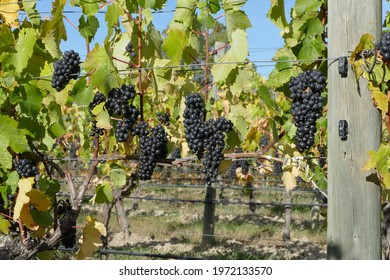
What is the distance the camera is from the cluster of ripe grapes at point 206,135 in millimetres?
3191

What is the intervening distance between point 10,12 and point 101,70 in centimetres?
92

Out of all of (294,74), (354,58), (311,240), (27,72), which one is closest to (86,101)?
(27,72)

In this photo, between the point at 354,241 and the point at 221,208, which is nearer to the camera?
the point at 354,241

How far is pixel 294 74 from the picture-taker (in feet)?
10.8

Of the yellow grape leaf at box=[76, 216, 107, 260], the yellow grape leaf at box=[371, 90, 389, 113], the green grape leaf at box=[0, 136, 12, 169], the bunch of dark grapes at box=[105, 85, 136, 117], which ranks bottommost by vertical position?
the yellow grape leaf at box=[76, 216, 107, 260]

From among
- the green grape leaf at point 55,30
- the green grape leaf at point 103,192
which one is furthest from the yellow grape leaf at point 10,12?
the green grape leaf at point 103,192

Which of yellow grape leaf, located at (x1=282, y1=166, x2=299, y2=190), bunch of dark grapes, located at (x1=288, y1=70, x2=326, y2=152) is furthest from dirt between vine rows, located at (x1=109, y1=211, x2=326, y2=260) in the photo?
bunch of dark grapes, located at (x1=288, y1=70, x2=326, y2=152)

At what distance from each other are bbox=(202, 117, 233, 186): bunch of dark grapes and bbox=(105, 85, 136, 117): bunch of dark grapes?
459 mm

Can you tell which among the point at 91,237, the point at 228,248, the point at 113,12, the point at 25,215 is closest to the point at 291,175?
the point at 91,237

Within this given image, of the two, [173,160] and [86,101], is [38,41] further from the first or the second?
[173,160]

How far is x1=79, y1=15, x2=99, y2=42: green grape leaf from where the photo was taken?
142 inches

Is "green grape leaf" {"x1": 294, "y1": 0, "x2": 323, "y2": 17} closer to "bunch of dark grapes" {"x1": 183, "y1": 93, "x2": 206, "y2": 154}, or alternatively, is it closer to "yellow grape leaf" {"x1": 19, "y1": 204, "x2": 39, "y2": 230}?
"bunch of dark grapes" {"x1": 183, "y1": 93, "x2": 206, "y2": 154}

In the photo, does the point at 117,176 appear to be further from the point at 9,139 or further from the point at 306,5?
the point at 306,5

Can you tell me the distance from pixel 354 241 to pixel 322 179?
2.04m
